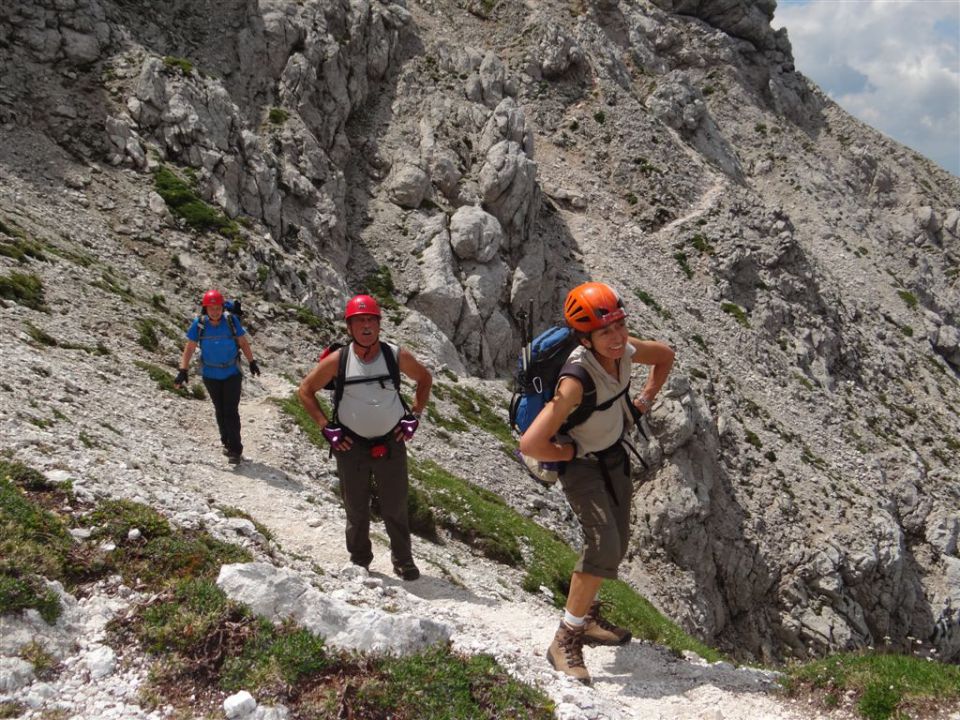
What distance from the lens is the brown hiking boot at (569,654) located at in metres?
7.33

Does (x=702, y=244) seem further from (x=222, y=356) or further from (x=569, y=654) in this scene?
(x=569, y=654)

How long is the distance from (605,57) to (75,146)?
4735 centimetres

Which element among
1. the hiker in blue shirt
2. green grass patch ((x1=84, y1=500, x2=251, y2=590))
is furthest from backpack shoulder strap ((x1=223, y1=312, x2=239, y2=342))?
green grass patch ((x1=84, y1=500, x2=251, y2=590))

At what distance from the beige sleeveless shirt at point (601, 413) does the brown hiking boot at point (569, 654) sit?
6.82 ft

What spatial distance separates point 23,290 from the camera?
17.9 m

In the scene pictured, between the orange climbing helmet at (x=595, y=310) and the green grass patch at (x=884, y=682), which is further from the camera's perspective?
the orange climbing helmet at (x=595, y=310)

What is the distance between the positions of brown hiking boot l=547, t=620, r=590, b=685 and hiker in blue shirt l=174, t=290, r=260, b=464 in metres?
9.57

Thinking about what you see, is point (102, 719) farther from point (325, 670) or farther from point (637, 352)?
point (637, 352)

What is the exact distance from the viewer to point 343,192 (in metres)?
38.1

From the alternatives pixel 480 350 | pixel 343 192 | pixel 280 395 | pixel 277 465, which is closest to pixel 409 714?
pixel 277 465

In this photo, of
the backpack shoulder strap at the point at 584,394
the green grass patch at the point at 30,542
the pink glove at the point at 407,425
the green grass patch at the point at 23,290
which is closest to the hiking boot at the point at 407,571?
the pink glove at the point at 407,425

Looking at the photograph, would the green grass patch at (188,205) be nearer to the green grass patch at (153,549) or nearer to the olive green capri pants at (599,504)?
the green grass patch at (153,549)

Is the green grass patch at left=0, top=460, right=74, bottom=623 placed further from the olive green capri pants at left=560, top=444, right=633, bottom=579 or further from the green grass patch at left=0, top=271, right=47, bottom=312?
the green grass patch at left=0, top=271, right=47, bottom=312

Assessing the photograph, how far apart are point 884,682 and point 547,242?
4054 centimetres
